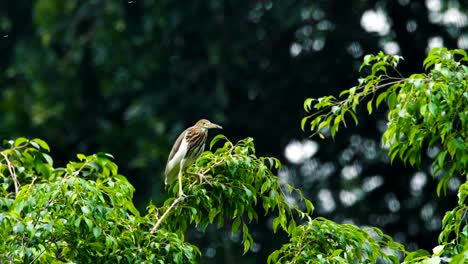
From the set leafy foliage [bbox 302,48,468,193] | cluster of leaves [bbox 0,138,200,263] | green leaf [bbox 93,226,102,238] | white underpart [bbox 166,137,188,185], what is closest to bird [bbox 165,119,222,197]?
white underpart [bbox 166,137,188,185]

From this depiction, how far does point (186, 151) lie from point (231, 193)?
0.92 meters

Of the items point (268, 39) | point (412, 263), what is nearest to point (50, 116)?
point (268, 39)

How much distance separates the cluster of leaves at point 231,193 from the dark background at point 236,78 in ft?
26.1

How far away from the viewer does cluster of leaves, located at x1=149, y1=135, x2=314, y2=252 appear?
455 cm

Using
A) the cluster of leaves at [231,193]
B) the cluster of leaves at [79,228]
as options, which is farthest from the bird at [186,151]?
the cluster of leaves at [79,228]

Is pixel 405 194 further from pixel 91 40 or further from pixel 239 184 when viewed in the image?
pixel 239 184

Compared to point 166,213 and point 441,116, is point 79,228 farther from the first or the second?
point 441,116

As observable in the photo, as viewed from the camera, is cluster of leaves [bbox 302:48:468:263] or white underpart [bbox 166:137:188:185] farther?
white underpart [bbox 166:137:188:185]

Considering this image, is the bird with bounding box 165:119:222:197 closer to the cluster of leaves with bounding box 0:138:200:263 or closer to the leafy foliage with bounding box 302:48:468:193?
the cluster of leaves with bounding box 0:138:200:263

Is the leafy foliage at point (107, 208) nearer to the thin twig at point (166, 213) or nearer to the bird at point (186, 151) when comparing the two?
the thin twig at point (166, 213)

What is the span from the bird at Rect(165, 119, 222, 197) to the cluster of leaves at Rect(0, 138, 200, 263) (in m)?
0.69

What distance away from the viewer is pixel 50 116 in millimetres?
13047

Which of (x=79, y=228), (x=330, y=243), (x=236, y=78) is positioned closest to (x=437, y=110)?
(x=330, y=243)

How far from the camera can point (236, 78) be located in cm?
1331
